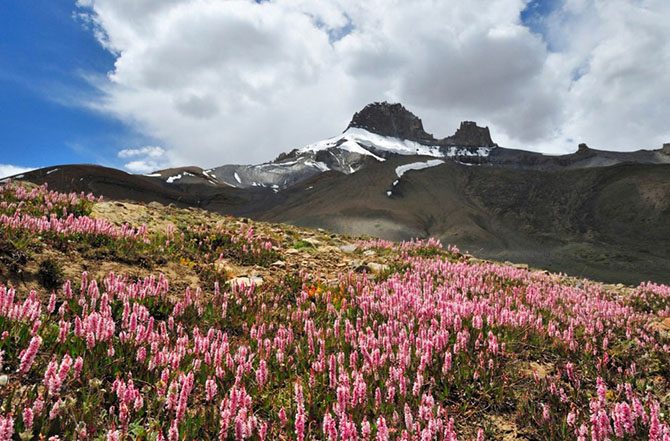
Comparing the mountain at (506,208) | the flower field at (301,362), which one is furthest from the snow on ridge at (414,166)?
the flower field at (301,362)

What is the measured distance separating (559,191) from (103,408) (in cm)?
11063

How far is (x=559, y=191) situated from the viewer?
322ft

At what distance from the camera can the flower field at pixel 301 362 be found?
9.60 ft

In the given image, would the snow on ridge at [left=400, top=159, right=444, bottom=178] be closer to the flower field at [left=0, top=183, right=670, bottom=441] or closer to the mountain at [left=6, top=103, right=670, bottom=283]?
the mountain at [left=6, top=103, right=670, bottom=283]

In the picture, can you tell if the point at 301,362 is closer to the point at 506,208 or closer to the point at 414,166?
the point at 506,208

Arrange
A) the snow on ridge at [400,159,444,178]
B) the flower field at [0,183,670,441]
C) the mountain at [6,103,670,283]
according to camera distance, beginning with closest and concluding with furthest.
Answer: the flower field at [0,183,670,441] < the mountain at [6,103,670,283] < the snow on ridge at [400,159,444,178]

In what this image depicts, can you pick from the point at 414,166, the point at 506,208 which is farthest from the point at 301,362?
the point at 414,166

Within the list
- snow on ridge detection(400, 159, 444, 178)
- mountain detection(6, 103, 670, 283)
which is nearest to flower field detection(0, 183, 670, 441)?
mountain detection(6, 103, 670, 283)

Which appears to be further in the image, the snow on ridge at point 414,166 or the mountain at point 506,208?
the snow on ridge at point 414,166

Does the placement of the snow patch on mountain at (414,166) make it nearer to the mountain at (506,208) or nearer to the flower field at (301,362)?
the mountain at (506,208)

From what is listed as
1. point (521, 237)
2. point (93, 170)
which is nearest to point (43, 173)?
point (93, 170)

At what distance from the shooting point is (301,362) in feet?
14.0

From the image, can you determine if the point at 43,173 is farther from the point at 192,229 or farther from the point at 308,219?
the point at 192,229

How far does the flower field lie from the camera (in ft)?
9.60
